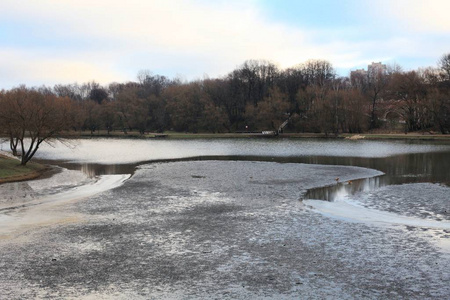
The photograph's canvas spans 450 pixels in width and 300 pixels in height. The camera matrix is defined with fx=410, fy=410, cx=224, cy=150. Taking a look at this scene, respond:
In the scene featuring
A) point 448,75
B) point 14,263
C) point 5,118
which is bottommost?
point 14,263

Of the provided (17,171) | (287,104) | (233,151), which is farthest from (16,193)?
(287,104)

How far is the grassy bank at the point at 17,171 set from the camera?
103 feet

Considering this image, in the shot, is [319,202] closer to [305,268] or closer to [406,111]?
[305,268]

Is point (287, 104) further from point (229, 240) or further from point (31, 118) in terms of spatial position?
point (229, 240)

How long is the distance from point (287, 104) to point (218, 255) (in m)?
96.9

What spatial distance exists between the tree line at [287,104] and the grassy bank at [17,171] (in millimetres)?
31340

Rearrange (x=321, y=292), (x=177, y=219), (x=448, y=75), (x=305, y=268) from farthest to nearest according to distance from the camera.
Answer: (x=448, y=75), (x=177, y=219), (x=305, y=268), (x=321, y=292)

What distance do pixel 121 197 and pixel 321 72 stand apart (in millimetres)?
114941

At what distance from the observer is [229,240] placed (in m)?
14.1

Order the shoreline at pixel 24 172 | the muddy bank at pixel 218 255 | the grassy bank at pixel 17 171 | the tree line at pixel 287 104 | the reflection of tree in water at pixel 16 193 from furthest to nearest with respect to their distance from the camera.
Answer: the tree line at pixel 287 104 → the grassy bank at pixel 17 171 → the shoreline at pixel 24 172 → the reflection of tree in water at pixel 16 193 → the muddy bank at pixel 218 255

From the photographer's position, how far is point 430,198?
2089 cm

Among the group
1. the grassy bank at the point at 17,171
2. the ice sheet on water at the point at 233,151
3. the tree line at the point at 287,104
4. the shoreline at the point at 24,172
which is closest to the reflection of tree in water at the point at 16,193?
the shoreline at the point at 24,172

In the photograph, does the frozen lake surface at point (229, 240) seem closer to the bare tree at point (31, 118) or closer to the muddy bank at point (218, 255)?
the muddy bank at point (218, 255)

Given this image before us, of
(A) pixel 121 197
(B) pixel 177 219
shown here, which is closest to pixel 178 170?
(A) pixel 121 197
